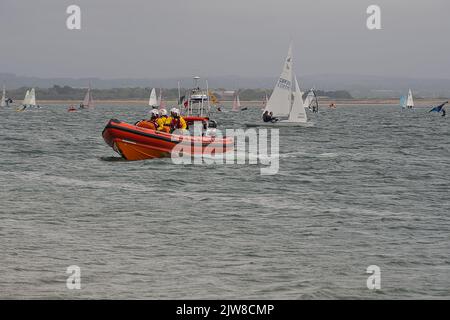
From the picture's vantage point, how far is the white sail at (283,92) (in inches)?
2295

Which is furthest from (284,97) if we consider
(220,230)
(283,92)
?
(220,230)

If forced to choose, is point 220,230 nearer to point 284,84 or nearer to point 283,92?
point 283,92

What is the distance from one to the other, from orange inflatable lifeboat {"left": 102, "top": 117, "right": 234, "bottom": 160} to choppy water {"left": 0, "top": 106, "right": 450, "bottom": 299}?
60 cm

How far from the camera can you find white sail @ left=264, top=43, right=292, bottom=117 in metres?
58.3

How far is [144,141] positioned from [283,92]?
1152 inches

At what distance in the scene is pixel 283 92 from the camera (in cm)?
5822

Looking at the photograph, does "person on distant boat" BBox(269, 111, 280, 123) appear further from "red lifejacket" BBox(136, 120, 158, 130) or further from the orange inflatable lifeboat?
"red lifejacket" BBox(136, 120, 158, 130)

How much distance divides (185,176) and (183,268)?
14034mm

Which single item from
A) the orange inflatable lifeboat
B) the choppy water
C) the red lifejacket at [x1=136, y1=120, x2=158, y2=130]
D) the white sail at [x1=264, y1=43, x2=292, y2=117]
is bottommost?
the choppy water

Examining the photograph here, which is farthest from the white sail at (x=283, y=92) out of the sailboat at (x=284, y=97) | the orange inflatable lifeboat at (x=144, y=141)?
the orange inflatable lifeboat at (x=144, y=141)

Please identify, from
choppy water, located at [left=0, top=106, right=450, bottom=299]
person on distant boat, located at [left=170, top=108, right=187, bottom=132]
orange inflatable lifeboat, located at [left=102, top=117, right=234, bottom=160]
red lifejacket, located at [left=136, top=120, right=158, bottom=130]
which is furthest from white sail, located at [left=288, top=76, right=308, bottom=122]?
red lifejacket, located at [left=136, top=120, right=158, bottom=130]

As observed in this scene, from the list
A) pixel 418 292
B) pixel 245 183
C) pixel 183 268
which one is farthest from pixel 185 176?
pixel 418 292

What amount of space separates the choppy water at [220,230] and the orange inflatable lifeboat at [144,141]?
604mm

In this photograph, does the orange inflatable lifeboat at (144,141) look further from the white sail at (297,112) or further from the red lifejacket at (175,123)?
the white sail at (297,112)
